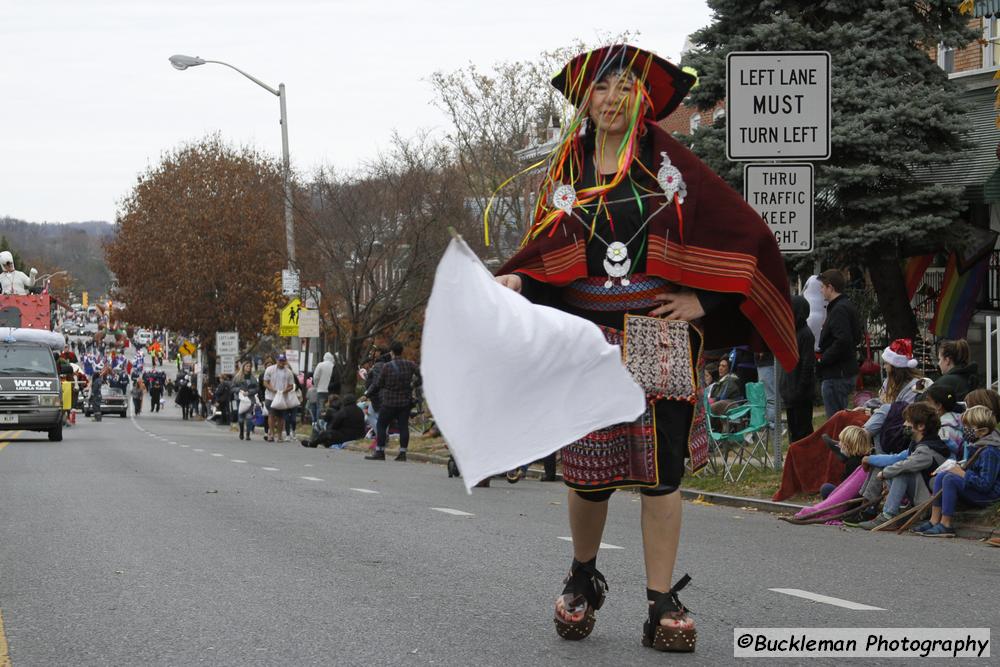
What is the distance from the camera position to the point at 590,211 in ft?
18.2

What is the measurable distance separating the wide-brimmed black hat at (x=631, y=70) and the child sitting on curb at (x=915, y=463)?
5963mm

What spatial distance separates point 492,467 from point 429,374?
34 cm

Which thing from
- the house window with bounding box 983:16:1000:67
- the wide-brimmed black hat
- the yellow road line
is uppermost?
the house window with bounding box 983:16:1000:67

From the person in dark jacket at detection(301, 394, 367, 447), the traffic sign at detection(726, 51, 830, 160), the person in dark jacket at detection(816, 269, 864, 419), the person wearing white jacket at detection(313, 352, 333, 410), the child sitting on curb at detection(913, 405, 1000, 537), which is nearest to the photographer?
the child sitting on curb at detection(913, 405, 1000, 537)

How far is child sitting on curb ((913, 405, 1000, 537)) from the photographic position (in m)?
10.5

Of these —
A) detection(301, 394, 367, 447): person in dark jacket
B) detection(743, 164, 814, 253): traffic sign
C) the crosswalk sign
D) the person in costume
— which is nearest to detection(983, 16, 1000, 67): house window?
detection(301, 394, 367, 447): person in dark jacket

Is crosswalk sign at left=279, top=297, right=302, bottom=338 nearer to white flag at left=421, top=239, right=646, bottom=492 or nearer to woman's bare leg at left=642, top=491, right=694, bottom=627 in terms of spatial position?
woman's bare leg at left=642, top=491, right=694, bottom=627

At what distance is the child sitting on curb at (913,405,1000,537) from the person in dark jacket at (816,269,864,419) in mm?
3336

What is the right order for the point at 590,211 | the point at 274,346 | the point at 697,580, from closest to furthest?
1. the point at 590,211
2. the point at 697,580
3. the point at 274,346

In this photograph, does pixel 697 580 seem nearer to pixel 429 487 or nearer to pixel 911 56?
pixel 429 487

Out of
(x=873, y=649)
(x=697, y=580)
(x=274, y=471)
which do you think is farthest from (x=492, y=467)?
(x=274, y=471)

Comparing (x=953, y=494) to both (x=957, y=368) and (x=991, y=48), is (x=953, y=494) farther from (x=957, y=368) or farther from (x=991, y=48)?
(x=991, y=48)

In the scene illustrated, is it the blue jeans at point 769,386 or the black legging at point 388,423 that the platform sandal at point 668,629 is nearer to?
the blue jeans at point 769,386

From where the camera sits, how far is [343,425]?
2759 cm
